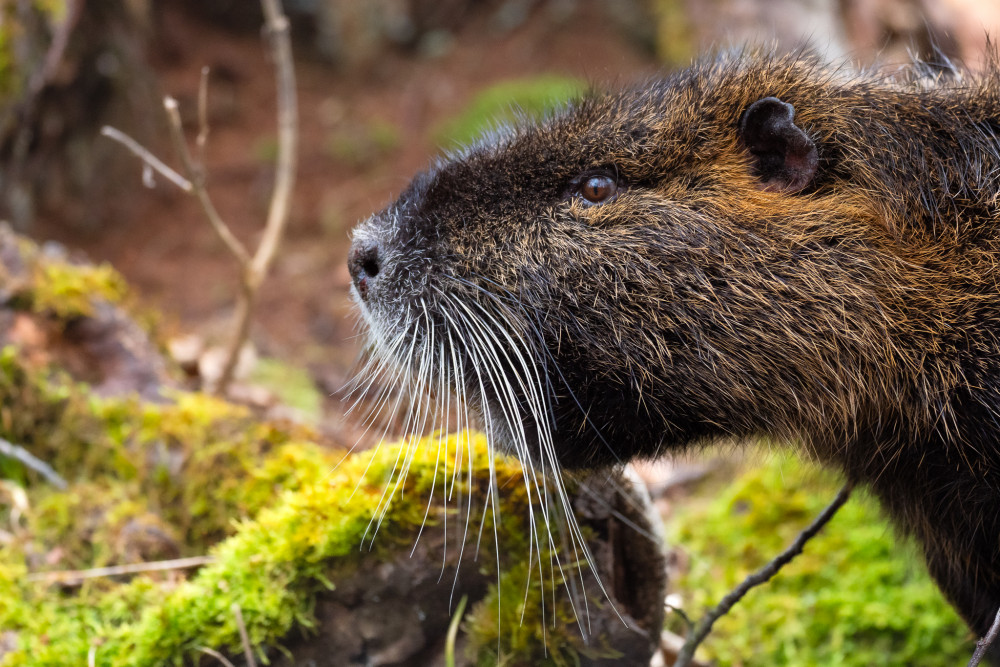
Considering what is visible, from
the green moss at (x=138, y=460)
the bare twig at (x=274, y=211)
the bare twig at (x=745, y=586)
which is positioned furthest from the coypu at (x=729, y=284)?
the bare twig at (x=274, y=211)

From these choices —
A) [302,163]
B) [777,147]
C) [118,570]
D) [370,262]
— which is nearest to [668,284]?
[777,147]

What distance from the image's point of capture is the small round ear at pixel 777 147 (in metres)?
2.26

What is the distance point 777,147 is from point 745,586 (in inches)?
49.7

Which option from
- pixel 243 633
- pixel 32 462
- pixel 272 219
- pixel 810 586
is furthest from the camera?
pixel 272 219

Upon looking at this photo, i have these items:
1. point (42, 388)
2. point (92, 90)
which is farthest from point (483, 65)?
point (42, 388)

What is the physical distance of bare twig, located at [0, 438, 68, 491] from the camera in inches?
124

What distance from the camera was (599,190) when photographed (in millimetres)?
2363

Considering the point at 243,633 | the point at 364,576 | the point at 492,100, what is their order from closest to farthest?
the point at 243,633 → the point at 364,576 → the point at 492,100

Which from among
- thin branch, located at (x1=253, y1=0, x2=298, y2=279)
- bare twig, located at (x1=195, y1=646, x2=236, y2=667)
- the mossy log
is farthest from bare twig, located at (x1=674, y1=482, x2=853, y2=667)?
thin branch, located at (x1=253, y1=0, x2=298, y2=279)

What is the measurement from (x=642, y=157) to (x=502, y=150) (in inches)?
16.8

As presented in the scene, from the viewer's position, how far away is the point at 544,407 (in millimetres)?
2215

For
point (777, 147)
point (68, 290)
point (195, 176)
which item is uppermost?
point (195, 176)

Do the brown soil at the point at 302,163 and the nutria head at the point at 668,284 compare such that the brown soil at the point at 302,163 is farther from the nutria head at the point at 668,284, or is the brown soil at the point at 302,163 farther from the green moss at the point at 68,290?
the nutria head at the point at 668,284

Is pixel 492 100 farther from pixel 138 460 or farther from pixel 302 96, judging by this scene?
pixel 138 460
